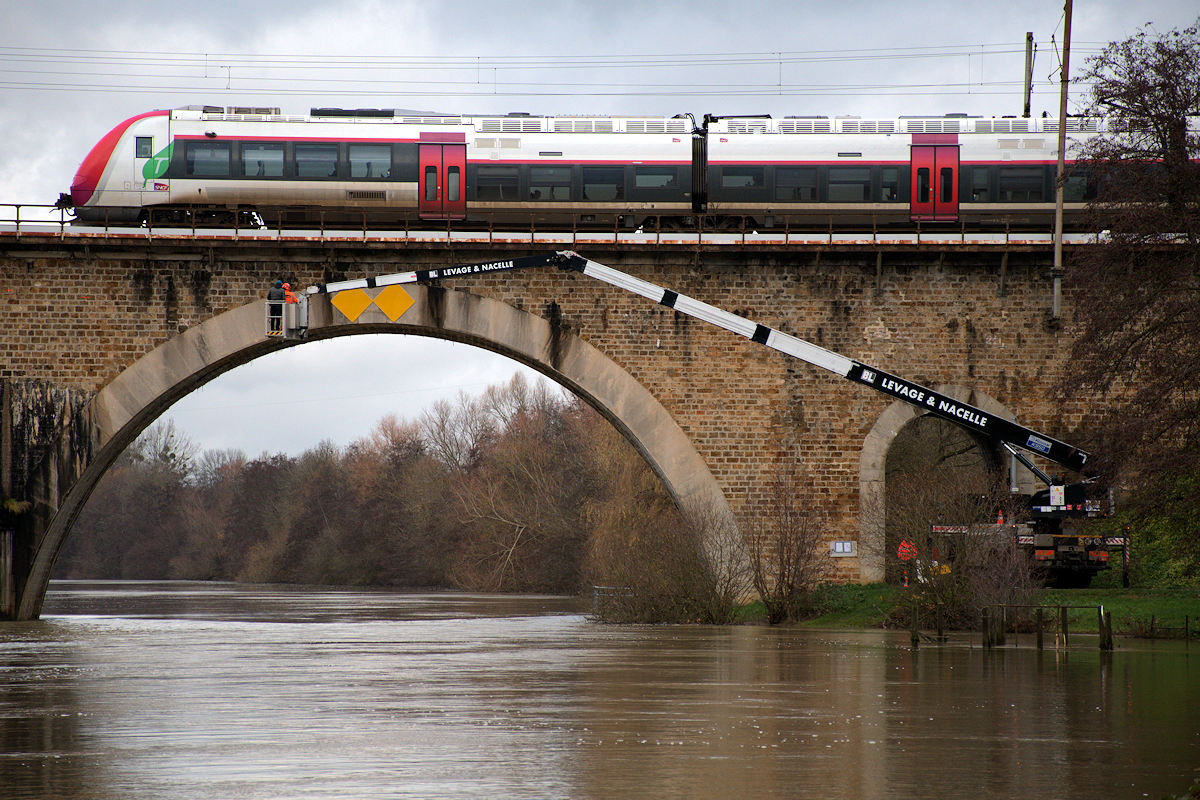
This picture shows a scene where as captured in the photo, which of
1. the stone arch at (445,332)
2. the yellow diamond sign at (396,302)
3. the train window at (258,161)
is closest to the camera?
the stone arch at (445,332)

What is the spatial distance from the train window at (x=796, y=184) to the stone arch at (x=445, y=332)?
5999 mm

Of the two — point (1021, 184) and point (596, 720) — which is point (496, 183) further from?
point (596, 720)

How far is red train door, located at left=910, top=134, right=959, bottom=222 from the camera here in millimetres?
32469

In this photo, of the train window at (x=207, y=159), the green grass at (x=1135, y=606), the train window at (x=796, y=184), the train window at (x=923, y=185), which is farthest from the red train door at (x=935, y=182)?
the train window at (x=207, y=159)

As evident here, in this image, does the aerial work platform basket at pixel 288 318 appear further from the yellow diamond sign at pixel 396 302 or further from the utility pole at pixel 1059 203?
the utility pole at pixel 1059 203

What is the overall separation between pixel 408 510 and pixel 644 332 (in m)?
47.7

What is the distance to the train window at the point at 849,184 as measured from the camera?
1280 inches

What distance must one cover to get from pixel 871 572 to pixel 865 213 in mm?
8703

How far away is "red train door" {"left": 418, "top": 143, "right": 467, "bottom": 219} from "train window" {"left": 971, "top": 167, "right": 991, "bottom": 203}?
12.3 metres

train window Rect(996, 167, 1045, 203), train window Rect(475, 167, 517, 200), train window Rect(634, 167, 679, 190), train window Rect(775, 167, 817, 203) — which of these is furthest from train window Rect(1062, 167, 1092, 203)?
train window Rect(475, 167, 517, 200)

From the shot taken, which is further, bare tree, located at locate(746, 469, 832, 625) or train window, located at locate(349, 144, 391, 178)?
train window, located at locate(349, 144, 391, 178)

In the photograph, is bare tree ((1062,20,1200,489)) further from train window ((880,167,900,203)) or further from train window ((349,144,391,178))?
train window ((349,144,391,178))

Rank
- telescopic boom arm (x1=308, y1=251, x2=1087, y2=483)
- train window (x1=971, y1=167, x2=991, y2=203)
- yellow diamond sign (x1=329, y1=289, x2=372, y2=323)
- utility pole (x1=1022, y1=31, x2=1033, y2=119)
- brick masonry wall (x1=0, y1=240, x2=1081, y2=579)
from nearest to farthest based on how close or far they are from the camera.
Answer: telescopic boom arm (x1=308, y1=251, x2=1087, y2=483)
brick masonry wall (x1=0, y1=240, x2=1081, y2=579)
yellow diamond sign (x1=329, y1=289, x2=372, y2=323)
train window (x1=971, y1=167, x2=991, y2=203)
utility pole (x1=1022, y1=31, x2=1033, y2=119)

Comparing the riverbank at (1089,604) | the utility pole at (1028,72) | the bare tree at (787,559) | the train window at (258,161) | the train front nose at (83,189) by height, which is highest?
the utility pole at (1028,72)
